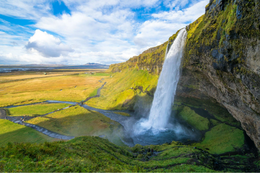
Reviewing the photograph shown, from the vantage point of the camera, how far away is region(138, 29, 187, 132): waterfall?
38.6m

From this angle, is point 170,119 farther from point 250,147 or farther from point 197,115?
point 250,147

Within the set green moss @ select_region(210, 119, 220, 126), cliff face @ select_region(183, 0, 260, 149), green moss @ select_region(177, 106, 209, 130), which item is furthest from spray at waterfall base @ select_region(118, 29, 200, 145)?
cliff face @ select_region(183, 0, 260, 149)

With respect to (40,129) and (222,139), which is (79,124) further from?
(222,139)

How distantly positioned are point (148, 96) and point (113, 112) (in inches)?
799

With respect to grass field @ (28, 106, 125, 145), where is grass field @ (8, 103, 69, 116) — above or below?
above

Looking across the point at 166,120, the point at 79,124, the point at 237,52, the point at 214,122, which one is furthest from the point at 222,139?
the point at 79,124

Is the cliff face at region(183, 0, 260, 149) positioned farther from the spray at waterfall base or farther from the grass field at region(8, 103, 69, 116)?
the grass field at region(8, 103, 69, 116)

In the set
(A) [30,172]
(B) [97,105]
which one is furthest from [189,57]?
(B) [97,105]

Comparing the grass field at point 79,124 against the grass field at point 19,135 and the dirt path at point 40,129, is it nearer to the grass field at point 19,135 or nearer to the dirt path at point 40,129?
the dirt path at point 40,129

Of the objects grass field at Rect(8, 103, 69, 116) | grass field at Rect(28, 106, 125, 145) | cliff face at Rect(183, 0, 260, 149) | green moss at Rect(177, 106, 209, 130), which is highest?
cliff face at Rect(183, 0, 260, 149)

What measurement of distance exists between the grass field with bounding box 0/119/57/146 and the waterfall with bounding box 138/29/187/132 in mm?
32485

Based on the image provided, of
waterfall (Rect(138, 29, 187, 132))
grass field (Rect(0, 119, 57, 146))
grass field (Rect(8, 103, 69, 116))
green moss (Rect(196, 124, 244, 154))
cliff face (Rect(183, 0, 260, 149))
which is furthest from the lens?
grass field (Rect(8, 103, 69, 116))

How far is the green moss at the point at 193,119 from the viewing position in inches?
1500

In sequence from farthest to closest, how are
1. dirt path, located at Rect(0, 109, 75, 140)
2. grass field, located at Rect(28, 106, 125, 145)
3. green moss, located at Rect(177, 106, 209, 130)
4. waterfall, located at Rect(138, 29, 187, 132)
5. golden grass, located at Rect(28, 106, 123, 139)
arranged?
golden grass, located at Rect(28, 106, 123, 139) < grass field, located at Rect(28, 106, 125, 145) < waterfall, located at Rect(138, 29, 187, 132) < green moss, located at Rect(177, 106, 209, 130) < dirt path, located at Rect(0, 109, 75, 140)
